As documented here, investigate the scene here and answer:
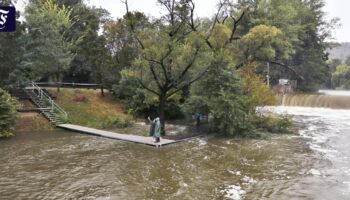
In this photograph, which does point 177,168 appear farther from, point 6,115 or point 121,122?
point 6,115

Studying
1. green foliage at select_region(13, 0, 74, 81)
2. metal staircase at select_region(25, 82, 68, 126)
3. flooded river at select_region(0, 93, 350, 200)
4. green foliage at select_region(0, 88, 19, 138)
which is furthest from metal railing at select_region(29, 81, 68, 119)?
flooded river at select_region(0, 93, 350, 200)

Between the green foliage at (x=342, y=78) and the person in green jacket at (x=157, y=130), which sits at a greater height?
the green foliage at (x=342, y=78)

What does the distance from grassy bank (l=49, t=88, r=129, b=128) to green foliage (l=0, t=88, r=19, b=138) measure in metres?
5.17

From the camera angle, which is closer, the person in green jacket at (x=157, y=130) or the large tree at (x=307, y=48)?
the person in green jacket at (x=157, y=130)

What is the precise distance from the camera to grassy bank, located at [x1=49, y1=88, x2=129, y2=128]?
83.4ft

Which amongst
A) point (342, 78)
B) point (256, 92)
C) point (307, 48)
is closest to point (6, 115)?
point (256, 92)

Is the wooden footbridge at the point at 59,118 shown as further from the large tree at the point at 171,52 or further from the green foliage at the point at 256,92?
the green foliage at the point at 256,92

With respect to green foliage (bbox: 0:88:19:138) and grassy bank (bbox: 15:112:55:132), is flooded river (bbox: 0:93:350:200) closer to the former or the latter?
green foliage (bbox: 0:88:19:138)

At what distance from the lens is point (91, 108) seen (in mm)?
28719

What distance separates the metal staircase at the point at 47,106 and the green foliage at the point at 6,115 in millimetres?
3570

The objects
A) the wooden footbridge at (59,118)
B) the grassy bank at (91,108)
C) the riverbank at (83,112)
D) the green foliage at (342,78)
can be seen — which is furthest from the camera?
the green foliage at (342,78)

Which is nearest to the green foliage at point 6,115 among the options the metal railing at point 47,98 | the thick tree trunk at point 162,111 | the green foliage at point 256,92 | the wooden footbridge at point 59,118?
the wooden footbridge at point 59,118

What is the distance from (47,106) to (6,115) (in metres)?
6.20

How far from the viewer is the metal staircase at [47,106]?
2453 centimetres
